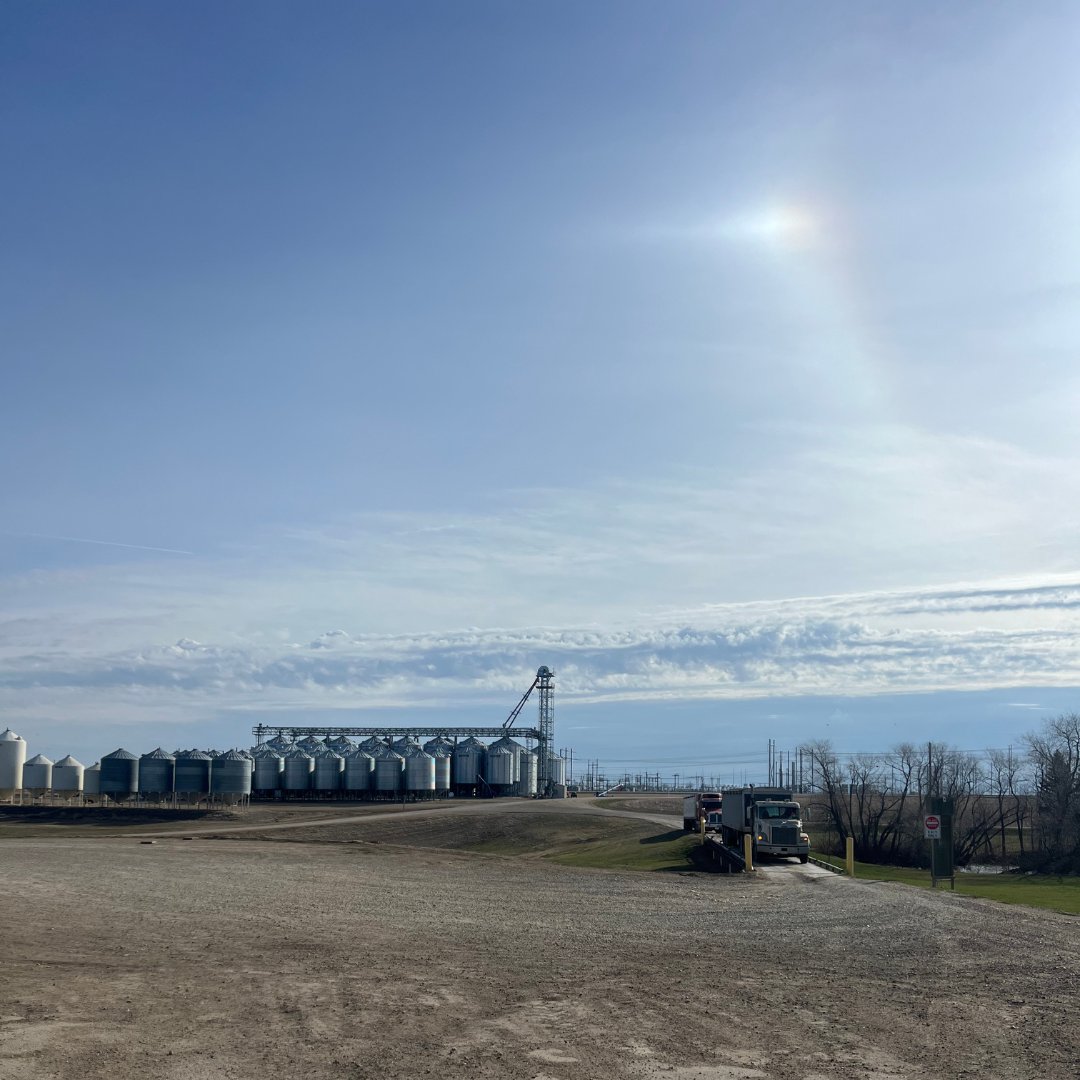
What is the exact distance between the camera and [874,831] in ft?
316

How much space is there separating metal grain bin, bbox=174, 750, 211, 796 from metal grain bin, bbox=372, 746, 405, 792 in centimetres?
2367

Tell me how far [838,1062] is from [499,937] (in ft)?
36.1

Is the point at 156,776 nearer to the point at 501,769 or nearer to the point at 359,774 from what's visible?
the point at 359,774

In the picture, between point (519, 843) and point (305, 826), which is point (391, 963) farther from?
point (305, 826)

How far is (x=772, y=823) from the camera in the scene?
45938 millimetres

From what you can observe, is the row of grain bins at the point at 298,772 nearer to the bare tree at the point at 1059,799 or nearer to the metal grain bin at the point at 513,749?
the metal grain bin at the point at 513,749

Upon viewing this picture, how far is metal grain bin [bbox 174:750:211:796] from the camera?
12031 cm

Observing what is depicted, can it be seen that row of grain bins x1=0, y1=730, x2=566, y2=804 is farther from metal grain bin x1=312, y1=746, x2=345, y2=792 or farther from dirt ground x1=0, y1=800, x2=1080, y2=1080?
dirt ground x1=0, y1=800, x2=1080, y2=1080

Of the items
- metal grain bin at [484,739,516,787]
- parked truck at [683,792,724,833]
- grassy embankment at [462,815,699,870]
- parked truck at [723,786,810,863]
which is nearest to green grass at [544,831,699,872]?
grassy embankment at [462,815,699,870]

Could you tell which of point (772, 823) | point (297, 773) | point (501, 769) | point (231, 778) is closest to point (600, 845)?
point (772, 823)

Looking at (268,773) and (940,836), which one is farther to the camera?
(268,773)

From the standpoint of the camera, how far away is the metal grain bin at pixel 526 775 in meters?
146

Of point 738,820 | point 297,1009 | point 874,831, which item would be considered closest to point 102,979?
point 297,1009

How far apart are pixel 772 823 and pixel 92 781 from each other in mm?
101294
